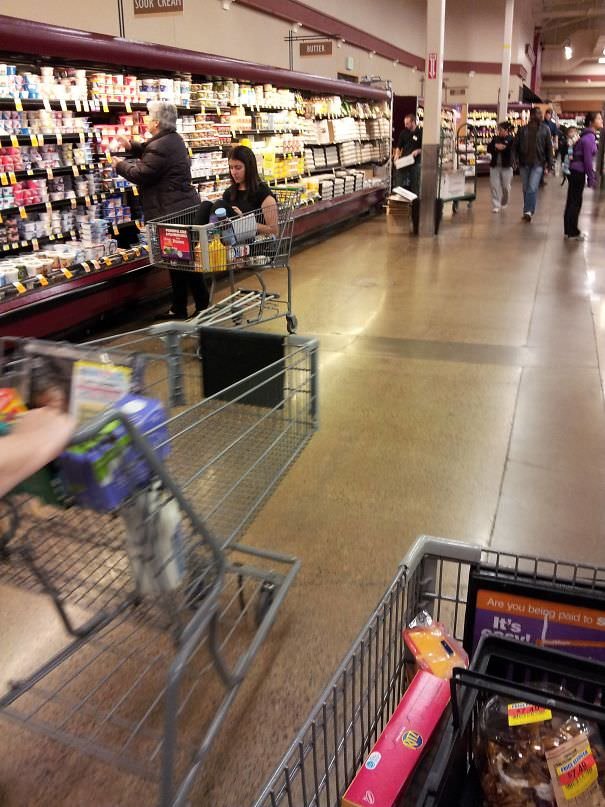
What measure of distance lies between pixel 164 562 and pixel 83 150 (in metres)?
4.84

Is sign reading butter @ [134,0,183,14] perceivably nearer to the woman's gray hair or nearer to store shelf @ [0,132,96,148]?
the woman's gray hair

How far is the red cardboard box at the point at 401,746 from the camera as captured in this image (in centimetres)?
106

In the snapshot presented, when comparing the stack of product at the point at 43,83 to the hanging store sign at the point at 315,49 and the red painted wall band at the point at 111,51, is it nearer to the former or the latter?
the red painted wall band at the point at 111,51

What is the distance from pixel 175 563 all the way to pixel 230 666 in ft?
2.46

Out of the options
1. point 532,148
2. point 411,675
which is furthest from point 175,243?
point 532,148

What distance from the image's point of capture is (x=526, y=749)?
3.66ft

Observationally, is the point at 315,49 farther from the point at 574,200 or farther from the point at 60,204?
the point at 60,204

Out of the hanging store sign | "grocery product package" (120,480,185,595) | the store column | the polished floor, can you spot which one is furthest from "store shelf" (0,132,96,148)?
the hanging store sign

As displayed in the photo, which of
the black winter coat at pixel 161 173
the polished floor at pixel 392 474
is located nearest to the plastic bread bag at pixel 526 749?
the polished floor at pixel 392 474

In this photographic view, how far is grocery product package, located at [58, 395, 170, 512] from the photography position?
1341 millimetres

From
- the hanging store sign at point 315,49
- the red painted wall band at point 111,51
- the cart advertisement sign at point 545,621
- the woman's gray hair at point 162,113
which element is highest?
the hanging store sign at point 315,49

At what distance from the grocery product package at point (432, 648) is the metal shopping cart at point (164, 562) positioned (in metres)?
0.53

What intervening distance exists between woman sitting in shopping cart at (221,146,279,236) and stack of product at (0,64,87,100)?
1299mm

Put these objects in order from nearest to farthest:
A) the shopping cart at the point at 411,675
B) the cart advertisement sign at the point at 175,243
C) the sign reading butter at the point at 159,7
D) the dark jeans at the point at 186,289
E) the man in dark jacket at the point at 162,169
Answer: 1. the shopping cart at the point at 411,675
2. the cart advertisement sign at the point at 175,243
3. the man in dark jacket at the point at 162,169
4. the dark jeans at the point at 186,289
5. the sign reading butter at the point at 159,7
